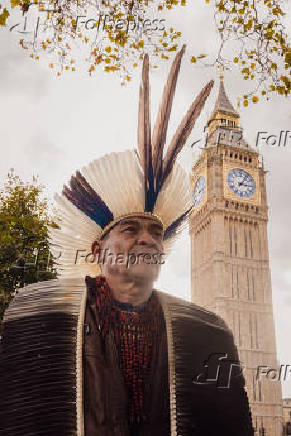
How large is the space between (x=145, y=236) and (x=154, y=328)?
496 millimetres

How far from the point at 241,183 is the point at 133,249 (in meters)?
46.2

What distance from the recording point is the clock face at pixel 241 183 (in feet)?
154

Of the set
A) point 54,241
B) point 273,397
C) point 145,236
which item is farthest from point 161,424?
point 273,397

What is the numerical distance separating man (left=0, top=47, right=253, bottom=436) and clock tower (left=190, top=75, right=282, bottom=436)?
1689 inches

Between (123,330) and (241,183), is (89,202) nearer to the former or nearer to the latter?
(123,330)

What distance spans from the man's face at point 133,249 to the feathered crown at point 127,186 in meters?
0.05

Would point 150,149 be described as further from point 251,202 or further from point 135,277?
point 251,202

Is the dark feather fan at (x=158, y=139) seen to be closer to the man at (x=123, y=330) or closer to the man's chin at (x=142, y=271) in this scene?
the man at (x=123, y=330)

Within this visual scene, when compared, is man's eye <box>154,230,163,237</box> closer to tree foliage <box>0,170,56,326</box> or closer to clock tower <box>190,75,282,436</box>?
tree foliage <box>0,170,56,326</box>

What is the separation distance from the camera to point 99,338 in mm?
2461

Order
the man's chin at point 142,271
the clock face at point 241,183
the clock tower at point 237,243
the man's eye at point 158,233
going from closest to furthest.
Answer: the man's chin at point 142,271, the man's eye at point 158,233, the clock tower at point 237,243, the clock face at point 241,183

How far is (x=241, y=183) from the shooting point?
47.8 metres

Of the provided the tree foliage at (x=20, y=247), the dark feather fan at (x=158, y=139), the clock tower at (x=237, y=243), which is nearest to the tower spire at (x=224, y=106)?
the clock tower at (x=237, y=243)

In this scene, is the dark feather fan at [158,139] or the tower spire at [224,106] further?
the tower spire at [224,106]
